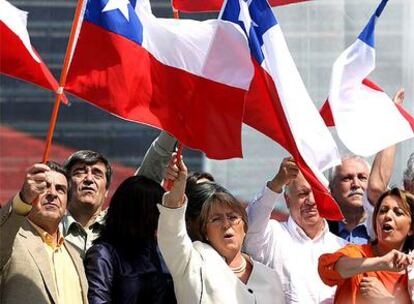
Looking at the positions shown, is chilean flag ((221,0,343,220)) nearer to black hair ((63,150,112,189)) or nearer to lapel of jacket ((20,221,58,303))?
black hair ((63,150,112,189))

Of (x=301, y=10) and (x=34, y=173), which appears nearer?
(x=34, y=173)

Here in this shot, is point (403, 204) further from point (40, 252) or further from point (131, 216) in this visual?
point (40, 252)

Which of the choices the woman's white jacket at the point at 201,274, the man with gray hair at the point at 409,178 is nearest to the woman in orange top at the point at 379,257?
the woman's white jacket at the point at 201,274

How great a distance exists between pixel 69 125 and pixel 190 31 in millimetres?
3044

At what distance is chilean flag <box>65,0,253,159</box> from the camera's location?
745cm

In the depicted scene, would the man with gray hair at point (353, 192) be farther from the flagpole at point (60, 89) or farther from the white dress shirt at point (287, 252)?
the flagpole at point (60, 89)

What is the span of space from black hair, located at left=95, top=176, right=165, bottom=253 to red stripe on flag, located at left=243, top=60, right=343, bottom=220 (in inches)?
20.5

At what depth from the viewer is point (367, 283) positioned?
7762 millimetres

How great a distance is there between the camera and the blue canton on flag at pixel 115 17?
24.6 feet

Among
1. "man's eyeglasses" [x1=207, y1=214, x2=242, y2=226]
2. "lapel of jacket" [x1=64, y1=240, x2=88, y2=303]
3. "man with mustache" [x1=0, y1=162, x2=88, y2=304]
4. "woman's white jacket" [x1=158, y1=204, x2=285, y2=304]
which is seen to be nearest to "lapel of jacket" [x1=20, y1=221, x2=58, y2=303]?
"man with mustache" [x1=0, y1=162, x2=88, y2=304]

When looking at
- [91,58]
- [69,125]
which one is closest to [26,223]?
[91,58]

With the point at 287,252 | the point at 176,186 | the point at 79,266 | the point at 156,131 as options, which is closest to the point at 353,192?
the point at 287,252

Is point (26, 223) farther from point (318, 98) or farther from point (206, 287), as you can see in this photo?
point (318, 98)

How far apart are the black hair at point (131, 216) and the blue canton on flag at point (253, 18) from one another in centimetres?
75
